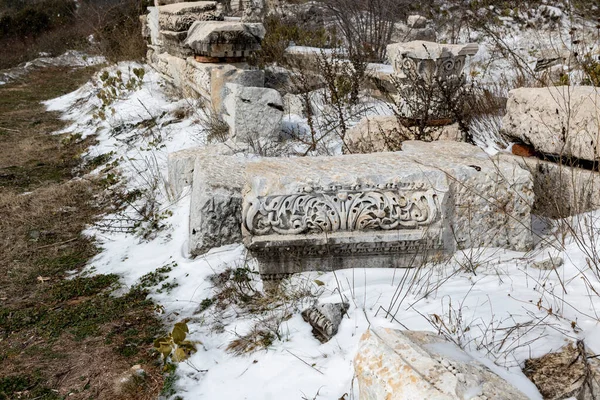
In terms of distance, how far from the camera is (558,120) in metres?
3.48

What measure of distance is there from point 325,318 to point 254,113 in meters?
3.20

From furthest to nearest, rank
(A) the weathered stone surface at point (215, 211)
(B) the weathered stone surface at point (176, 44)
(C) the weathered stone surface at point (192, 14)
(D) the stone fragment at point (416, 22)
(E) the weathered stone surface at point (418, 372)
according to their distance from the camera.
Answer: (D) the stone fragment at point (416, 22) → (C) the weathered stone surface at point (192, 14) → (B) the weathered stone surface at point (176, 44) → (A) the weathered stone surface at point (215, 211) → (E) the weathered stone surface at point (418, 372)

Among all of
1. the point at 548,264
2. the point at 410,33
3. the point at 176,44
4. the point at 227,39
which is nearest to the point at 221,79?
the point at 227,39

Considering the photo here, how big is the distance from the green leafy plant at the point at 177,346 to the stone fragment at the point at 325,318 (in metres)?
0.61

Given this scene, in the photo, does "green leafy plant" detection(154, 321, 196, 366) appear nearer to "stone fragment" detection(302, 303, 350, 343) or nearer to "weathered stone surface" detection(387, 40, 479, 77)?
"stone fragment" detection(302, 303, 350, 343)

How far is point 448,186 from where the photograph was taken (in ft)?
10.2

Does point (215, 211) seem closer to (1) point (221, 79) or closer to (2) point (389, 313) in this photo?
(2) point (389, 313)

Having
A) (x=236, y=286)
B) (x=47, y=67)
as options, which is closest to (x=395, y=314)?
(x=236, y=286)

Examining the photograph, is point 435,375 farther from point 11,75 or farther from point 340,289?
point 11,75

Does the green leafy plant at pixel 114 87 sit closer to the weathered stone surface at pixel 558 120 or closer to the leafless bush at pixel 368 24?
the leafless bush at pixel 368 24

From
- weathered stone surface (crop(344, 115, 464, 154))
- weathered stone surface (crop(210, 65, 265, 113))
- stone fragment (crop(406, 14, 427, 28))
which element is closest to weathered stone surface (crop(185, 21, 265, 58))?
weathered stone surface (crop(210, 65, 265, 113))

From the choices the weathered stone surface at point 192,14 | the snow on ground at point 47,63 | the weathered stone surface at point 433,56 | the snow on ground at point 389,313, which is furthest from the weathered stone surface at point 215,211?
the snow on ground at point 47,63

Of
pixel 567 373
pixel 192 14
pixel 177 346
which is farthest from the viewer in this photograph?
pixel 192 14

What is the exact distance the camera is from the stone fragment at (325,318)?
2561mm
